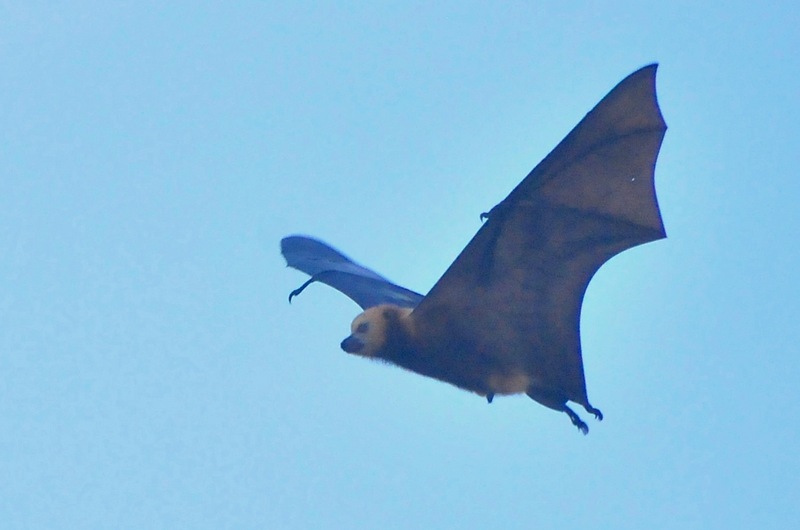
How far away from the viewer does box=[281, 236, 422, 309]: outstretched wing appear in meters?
17.8

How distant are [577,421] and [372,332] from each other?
7.34 ft

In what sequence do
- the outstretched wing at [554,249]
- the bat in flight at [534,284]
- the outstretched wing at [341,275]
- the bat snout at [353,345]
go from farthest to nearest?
the outstretched wing at [341,275]
the bat snout at [353,345]
the bat in flight at [534,284]
the outstretched wing at [554,249]

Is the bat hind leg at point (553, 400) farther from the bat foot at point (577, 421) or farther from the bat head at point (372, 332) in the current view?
the bat head at point (372, 332)

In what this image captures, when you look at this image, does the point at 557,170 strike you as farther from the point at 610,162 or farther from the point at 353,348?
the point at 353,348

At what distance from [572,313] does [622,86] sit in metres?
2.43

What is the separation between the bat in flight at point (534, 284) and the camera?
16.0 metres

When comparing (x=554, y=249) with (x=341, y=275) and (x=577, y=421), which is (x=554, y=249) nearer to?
(x=577, y=421)

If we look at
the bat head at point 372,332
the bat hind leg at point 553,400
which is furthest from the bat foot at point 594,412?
the bat head at point 372,332

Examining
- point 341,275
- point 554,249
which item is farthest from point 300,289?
point 554,249

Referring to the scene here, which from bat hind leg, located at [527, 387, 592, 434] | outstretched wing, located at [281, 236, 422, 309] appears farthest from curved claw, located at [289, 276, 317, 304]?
bat hind leg, located at [527, 387, 592, 434]

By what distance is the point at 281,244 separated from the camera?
19.8 m

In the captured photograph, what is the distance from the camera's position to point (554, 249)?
16359mm

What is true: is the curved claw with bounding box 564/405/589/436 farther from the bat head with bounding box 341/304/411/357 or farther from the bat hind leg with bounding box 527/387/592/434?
the bat head with bounding box 341/304/411/357

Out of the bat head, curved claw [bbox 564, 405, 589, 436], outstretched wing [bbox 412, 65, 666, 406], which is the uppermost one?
outstretched wing [bbox 412, 65, 666, 406]
